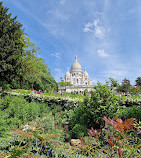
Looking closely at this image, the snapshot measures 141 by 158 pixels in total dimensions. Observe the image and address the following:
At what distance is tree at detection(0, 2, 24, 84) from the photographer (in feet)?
36.6

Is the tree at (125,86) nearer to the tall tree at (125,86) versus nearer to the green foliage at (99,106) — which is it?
the tall tree at (125,86)

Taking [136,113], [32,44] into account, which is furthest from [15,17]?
[136,113]

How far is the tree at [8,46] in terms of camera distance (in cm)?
1116

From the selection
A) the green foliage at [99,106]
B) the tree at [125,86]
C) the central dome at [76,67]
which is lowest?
the green foliage at [99,106]

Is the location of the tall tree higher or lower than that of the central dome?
lower

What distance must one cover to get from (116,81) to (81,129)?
50.3 meters

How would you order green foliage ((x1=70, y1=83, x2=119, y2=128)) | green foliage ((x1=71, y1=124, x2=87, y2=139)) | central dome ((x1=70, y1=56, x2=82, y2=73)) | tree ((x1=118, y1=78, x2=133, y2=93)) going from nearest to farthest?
1. green foliage ((x1=71, y1=124, x2=87, y2=139))
2. green foliage ((x1=70, y1=83, x2=119, y2=128))
3. tree ((x1=118, y1=78, x2=133, y2=93))
4. central dome ((x1=70, y1=56, x2=82, y2=73))

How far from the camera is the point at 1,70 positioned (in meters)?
10.8

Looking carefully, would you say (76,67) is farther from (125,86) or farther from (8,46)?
(8,46)

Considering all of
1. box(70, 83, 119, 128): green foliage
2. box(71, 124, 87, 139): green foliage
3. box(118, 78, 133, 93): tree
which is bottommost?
box(71, 124, 87, 139): green foliage

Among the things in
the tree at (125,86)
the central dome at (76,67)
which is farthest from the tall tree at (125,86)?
the central dome at (76,67)

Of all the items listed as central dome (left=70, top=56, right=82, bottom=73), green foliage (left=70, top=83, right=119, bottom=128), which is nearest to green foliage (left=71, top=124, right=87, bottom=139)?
green foliage (left=70, top=83, right=119, bottom=128)

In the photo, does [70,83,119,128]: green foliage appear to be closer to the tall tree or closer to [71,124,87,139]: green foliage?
[71,124,87,139]: green foliage

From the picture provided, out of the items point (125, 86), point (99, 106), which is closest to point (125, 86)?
point (125, 86)
